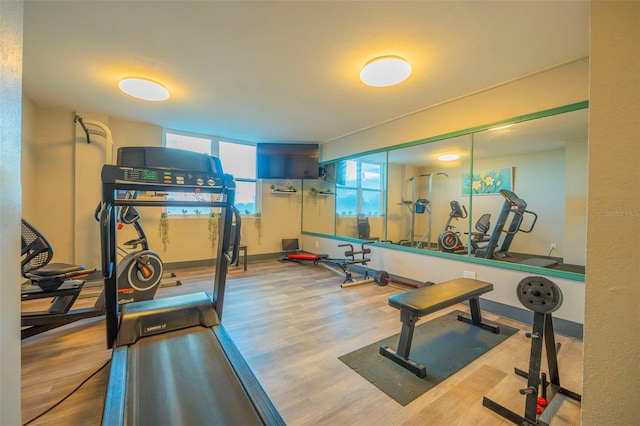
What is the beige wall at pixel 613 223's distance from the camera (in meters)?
0.99

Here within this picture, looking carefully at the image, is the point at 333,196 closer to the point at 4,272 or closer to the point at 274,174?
the point at 274,174

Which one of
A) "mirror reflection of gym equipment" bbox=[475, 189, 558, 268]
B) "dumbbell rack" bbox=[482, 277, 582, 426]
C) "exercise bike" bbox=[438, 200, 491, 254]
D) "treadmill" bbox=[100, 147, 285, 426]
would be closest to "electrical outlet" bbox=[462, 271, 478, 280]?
"mirror reflection of gym equipment" bbox=[475, 189, 558, 268]

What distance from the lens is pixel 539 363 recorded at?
1539 millimetres

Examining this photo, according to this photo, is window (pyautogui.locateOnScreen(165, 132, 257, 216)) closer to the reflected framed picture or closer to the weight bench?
the weight bench

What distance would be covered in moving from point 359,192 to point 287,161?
1890mm

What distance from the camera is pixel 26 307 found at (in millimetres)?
3074

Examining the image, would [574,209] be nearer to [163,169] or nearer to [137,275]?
[163,169]

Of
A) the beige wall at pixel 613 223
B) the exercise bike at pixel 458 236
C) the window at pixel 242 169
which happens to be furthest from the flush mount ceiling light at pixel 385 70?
the window at pixel 242 169

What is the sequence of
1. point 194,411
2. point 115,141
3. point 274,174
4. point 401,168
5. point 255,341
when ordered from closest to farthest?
point 194,411
point 255,341
point 115,141
point 401,168
point 274,174

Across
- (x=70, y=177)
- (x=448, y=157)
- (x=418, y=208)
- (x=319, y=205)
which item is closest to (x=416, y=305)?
(x=448, y=157)

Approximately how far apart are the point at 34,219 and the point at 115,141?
165 centimetres

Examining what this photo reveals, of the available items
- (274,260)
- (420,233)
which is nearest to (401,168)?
(420,233)

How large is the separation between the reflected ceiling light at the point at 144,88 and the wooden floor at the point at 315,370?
2.70m

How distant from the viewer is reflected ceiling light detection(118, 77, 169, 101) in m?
2.96
